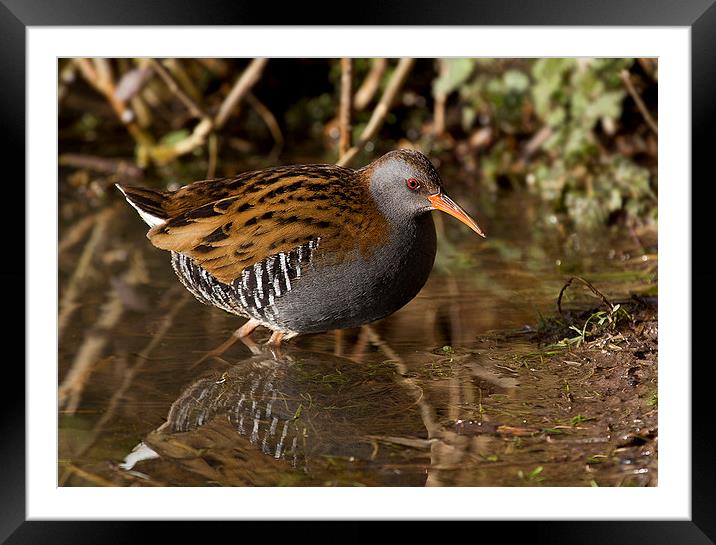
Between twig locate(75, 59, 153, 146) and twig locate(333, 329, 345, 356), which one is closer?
twig locate(333, 329, 345, 356)

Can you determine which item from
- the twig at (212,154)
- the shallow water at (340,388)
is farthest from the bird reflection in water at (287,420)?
the twig at (212,154)

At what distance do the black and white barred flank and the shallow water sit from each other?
0.79ft

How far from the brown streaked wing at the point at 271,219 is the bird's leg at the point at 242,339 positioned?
381 mm

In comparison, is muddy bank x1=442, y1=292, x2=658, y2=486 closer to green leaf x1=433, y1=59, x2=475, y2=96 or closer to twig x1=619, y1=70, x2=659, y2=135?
twig x1=619, y1=70, x2=659, y2=135

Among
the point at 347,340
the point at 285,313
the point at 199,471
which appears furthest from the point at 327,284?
the point at 199,471

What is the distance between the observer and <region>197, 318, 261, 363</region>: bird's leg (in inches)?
193

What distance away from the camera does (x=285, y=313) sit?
461 centimetres

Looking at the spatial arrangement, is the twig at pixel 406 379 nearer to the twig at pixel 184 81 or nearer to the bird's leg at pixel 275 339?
the bird's leg at pixel 275 339

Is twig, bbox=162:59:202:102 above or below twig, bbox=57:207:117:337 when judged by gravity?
above

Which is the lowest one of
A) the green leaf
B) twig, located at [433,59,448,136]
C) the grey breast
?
the grey breast

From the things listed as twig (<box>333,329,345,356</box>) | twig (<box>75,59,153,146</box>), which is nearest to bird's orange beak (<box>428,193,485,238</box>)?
twig (<box>333,329,345,356</box>)

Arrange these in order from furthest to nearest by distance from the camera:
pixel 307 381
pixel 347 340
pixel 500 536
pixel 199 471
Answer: pixel 347 340 → pixel 307 381 → pixel 199 471 → pixel 500 536
